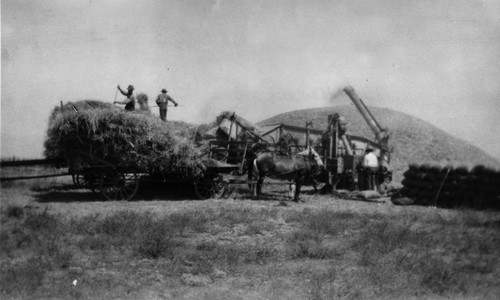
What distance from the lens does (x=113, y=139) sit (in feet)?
37.5

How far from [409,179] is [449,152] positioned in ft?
83.1

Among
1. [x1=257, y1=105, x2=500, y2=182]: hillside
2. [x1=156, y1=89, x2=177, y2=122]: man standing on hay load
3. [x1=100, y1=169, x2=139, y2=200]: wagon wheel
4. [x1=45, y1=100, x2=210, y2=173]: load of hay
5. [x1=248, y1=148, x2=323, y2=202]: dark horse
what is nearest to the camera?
[x1=45, y1=100, x2=210, y2=173]: load of hay

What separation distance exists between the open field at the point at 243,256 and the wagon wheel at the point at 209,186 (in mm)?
3564

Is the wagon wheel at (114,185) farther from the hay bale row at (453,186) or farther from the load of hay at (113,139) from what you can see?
the hay bale row at (453,186)

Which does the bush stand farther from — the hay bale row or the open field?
the hay bale row

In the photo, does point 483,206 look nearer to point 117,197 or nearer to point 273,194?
point 273,194

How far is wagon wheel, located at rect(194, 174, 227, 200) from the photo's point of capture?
1370 cm

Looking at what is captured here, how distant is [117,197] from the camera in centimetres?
→ 1242

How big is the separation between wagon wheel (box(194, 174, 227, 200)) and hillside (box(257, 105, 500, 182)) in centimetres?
1873

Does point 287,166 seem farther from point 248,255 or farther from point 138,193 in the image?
point 248,255

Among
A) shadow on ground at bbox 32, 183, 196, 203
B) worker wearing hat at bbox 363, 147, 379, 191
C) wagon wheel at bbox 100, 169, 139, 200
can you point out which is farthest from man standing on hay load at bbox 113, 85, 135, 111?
worker wearing hat at bbox 363, 147, 379, 191

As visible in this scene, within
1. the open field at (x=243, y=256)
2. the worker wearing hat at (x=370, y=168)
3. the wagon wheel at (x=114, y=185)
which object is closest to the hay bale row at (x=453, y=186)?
the open field at (x=243, y=256)

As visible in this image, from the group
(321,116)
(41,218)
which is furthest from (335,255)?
(321,116)

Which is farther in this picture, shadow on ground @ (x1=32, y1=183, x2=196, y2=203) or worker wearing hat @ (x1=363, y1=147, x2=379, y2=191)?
worker wearing hat @ (x1=363, y1=147, x2=379, y2=191)
